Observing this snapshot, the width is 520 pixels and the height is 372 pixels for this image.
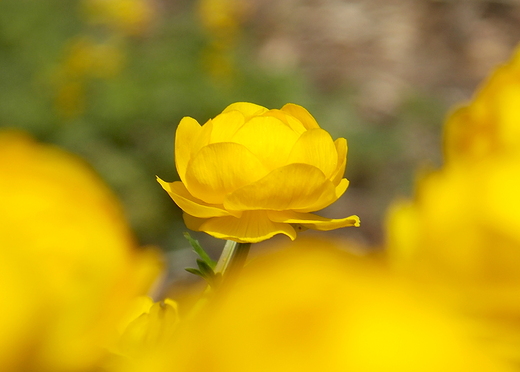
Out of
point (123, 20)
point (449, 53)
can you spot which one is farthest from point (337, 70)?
point (123, 20)

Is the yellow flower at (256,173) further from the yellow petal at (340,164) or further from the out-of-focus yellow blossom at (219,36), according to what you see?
the out-of-focus yellow blossom at (219,36)

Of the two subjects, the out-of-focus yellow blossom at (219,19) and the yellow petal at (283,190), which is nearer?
the yellow petal at (283,190)

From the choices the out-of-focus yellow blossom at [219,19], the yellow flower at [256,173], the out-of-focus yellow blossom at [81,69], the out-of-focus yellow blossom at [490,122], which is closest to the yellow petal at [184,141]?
the yellow flower at [256,173]

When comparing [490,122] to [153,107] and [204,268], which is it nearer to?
[204,268]

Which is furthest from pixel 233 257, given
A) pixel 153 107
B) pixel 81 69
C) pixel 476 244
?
pixel 81 69

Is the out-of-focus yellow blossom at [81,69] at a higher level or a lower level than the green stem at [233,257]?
lower

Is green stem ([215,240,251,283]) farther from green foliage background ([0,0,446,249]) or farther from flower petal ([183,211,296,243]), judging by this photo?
green foliage background ([0,0,446,249])

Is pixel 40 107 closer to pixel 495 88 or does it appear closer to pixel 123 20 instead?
pixel 123 20
